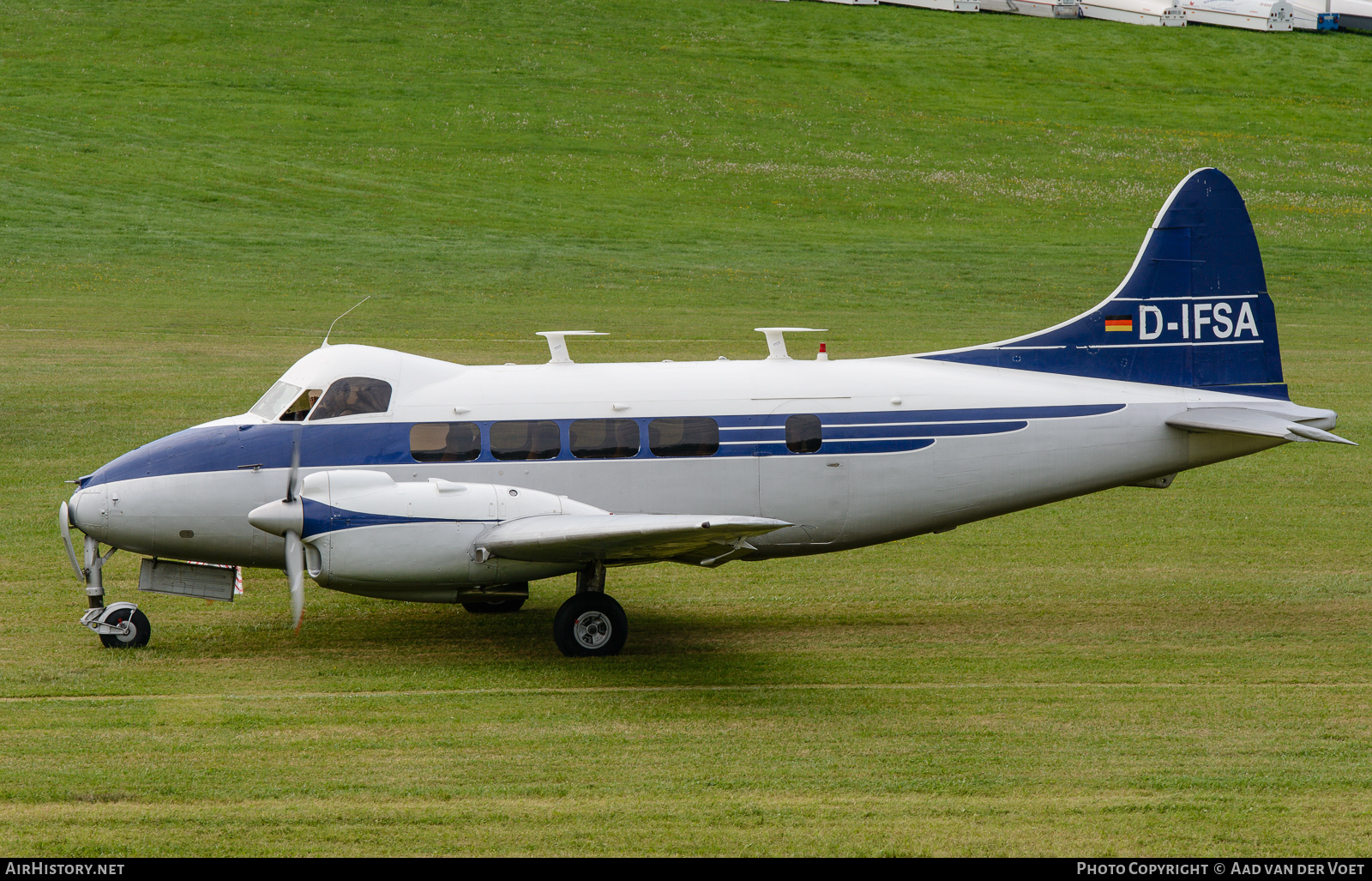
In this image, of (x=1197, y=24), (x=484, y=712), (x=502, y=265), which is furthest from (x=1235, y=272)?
(x=1197, y=24)

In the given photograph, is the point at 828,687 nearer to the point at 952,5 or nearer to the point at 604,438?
the point at 604,438

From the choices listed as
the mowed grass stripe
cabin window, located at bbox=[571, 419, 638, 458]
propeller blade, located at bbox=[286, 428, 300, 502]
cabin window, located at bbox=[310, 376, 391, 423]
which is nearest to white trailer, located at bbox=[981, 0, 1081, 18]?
cabin window, located at bbox=[571, 419, 638, 458]

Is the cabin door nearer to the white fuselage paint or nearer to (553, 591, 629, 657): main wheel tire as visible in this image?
the white fuselage paint

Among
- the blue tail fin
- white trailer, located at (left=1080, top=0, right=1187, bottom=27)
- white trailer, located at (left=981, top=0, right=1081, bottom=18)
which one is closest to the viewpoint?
the blue tail fin

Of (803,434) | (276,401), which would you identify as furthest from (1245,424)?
(276,401)

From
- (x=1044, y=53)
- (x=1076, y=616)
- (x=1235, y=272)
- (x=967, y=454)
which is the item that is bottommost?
(x=1076, y=616)

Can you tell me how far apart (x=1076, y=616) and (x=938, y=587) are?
6.27ft

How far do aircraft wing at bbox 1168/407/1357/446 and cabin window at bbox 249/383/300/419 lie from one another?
988 cm

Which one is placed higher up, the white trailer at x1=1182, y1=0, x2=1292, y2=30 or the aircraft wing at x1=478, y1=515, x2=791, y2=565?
the white trailer at x1=1182, y1=0, x2=1292, y2=30

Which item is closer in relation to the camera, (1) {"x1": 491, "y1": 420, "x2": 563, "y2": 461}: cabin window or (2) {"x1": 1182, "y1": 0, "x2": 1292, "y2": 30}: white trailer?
(1) {"x1": 491, "y1": 420, "x2": 563, "y2": 461}: cabin window

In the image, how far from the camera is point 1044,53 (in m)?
83.1

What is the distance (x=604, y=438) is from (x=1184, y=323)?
7074 millimetres

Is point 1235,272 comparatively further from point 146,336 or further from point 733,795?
point 146,336

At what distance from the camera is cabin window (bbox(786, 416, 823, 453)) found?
14.8 metres
